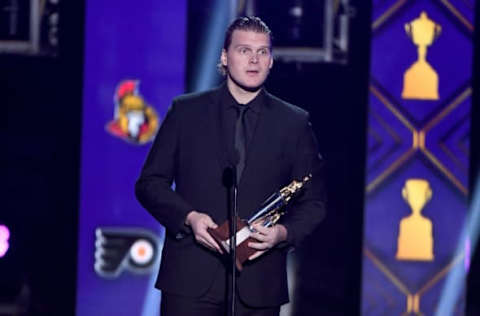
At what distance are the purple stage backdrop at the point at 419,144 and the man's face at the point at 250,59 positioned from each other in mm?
2234

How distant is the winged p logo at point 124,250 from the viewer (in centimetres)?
471

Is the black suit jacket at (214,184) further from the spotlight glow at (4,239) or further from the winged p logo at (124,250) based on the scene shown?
the spotlight glow at (4,239)

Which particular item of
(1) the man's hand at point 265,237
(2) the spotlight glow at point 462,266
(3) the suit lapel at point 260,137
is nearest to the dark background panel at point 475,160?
(2) the spotlight glow at point 462,266

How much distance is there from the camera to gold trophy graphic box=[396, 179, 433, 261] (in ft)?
15.9

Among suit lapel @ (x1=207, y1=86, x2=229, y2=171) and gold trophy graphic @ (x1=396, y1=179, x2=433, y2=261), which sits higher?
suit lapel @ (x1=207, y1=86, x2=229, y2=171)

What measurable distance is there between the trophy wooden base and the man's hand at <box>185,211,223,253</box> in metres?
0.01

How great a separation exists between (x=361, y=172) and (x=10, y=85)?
81.7 inches

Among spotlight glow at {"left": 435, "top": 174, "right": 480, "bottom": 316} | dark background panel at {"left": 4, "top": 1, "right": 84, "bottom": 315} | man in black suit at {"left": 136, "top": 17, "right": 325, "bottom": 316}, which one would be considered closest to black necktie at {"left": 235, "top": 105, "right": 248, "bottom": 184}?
man in black suit at {"left": 136, "top": 17, "right": 325, "bottom": 316}

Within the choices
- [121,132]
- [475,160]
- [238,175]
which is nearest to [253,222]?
[238,175]

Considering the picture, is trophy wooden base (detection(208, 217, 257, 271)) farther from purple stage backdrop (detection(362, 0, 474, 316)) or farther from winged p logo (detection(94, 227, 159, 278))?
purple stage backdrop (detection(362, 0, 474, 316))

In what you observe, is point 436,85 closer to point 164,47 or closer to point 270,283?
point 164,47

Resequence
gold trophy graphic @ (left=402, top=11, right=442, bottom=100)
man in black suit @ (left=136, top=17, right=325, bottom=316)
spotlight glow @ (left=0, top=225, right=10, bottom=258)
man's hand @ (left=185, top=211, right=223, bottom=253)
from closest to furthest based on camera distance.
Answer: man's hand @ (left=185, top=211, right=223, bottom=253)
man in black suit @ (left=136, top=17, right=325, bottom=316)
spotlight glow @ (left=0, top=225, right=10, bottom=258)
gold trophy graphic @ (left=402, top=11, right=442, bottom=100)

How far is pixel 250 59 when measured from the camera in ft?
8.80

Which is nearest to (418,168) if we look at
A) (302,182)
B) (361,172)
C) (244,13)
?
(361,172)
